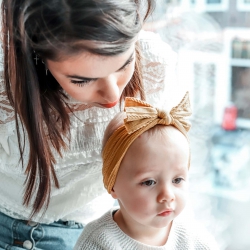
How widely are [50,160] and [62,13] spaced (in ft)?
0.95

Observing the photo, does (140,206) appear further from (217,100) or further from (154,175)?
(217,100)

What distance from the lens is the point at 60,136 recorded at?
0.84 meters

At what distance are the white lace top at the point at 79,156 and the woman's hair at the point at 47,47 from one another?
3 centimetres

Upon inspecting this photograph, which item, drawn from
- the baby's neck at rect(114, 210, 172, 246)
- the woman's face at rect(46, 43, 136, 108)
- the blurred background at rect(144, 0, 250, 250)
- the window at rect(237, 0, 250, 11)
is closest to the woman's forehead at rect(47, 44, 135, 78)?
the woman's face at rect(46, 43, 136, 108)

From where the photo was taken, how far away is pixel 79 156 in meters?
0.90

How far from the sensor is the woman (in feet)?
2.17

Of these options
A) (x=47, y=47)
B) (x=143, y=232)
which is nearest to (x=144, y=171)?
(x=143, y=232)

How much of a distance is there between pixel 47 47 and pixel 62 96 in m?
0.17

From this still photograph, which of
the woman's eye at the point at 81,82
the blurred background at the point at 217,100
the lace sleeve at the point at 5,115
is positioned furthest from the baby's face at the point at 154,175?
the blurred background at the point at 217,100

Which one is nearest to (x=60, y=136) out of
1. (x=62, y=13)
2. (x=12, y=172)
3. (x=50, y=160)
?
(x=50, y=160)

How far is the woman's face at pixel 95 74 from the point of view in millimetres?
681

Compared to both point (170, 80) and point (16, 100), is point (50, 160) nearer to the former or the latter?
point (16, 100)

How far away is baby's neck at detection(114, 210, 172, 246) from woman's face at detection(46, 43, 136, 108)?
21cm

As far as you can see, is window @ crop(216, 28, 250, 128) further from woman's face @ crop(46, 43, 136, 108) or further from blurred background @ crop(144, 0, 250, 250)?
woman's face @ crop(46, 43, 136, 108)
